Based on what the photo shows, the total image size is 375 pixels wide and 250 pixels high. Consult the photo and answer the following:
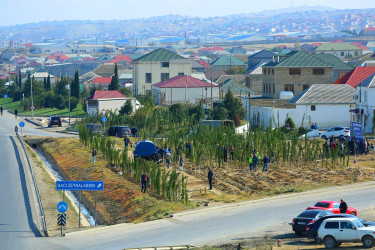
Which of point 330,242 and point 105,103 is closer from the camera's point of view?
point 330,242

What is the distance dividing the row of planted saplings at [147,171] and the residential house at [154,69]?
4533 centimetres

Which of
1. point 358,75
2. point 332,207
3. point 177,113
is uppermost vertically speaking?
point 358,75

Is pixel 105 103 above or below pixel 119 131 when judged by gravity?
Answer: above

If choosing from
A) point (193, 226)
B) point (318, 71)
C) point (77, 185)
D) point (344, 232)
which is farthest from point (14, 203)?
point (318, 71)

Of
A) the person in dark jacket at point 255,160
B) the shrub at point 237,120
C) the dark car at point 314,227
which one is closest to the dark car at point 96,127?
the shrub at point 237,120

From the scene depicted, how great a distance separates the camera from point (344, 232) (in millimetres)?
24906

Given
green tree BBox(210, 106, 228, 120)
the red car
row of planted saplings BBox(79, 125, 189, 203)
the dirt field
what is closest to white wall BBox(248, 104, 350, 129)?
green tree BBox(210, 106, 228, 120)

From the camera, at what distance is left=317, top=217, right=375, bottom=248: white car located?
2461cm

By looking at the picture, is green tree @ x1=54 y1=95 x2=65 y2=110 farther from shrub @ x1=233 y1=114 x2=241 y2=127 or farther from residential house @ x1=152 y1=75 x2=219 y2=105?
shrub @ x1=233 y1=114 x2=241 y2=127

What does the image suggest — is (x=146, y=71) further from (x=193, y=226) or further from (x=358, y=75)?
(x=193, y=226)

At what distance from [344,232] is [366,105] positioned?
1375 inches

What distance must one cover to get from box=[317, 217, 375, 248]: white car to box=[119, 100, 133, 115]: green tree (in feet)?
169

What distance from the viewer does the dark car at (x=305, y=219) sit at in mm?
26594

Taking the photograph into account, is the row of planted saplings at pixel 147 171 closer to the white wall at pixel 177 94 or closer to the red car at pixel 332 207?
the red car at pixel 332 207
